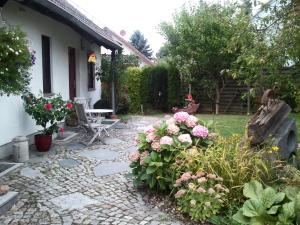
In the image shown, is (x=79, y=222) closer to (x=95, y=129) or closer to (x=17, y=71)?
(x=17, y=71)

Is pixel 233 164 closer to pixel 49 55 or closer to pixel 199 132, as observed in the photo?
pixel 199 132

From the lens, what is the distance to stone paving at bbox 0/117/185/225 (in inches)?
166

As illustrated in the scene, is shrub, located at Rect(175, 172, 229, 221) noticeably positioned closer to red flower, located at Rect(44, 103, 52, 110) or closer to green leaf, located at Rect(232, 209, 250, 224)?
green leaf, located at Rect(232, 209, 250, 224)

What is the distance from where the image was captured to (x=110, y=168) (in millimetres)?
6422

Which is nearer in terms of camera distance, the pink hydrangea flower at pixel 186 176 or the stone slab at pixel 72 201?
the pink hydrangea flower at pixel 186 176

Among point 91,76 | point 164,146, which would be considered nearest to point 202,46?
point 91,76

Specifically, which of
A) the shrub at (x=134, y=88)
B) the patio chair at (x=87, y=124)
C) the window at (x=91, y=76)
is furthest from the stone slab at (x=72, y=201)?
the shrub at (x=134, y=88)

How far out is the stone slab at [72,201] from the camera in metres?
4.59

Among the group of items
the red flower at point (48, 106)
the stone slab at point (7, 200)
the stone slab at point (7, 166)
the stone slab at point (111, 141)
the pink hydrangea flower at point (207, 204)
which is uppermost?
the red flower at point (48, 106)

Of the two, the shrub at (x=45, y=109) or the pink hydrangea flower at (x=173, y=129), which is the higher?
the shrub at (x=45, y=109)

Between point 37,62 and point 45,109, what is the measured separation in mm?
1698

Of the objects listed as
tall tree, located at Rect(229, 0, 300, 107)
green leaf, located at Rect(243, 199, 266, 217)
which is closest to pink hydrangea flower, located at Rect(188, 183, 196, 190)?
green leaf, located at Rect(243, 199, 266, 217)

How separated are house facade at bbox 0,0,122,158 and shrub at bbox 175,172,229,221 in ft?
13.5

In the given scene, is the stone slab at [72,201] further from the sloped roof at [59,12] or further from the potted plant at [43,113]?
the sloped roof at [59,12]
